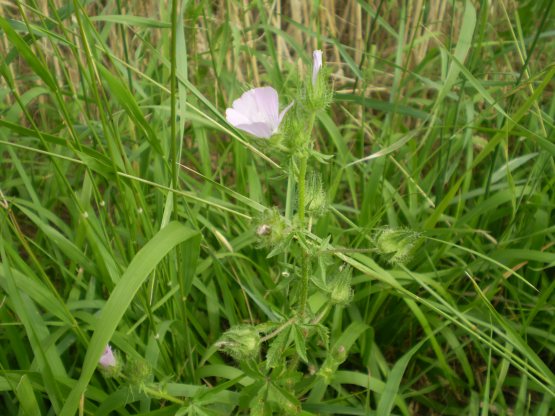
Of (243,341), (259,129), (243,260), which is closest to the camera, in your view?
(259,129)

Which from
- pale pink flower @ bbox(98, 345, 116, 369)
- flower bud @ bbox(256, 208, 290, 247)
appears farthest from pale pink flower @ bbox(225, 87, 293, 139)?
pale pink flower @ bbox(98, 345, 116, 369)

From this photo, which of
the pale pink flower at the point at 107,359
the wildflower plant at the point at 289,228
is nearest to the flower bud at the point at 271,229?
the wildflower plant at the point at 289,228

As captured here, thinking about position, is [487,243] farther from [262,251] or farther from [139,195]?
[139,195]

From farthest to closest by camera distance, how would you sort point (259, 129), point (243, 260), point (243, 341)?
point (243, 260) < point (243, 341) < point (259, 129)

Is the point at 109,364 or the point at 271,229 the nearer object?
the point at 271,229

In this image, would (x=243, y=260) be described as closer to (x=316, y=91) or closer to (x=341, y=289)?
(x=341, y=289)

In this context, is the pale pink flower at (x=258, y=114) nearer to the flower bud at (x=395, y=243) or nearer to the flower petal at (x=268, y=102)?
the flower petal at (x=268, y=102)

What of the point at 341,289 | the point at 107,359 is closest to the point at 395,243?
the point at 341,289
